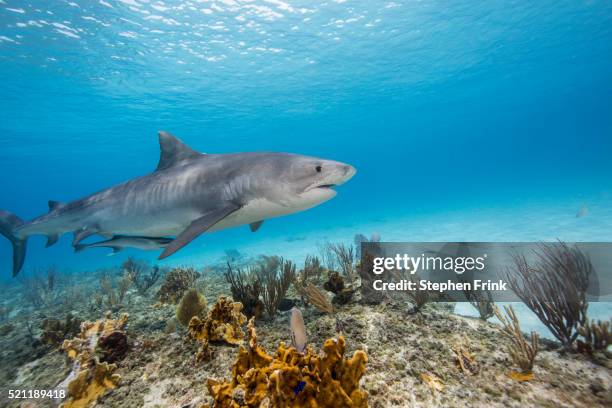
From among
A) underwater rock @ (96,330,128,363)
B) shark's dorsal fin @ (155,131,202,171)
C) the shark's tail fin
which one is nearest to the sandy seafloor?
underwater rock @ (96,330,128,363)

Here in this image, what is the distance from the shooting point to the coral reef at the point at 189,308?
14.3ft

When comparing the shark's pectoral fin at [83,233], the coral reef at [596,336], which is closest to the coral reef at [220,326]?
the shark's pectoral fin at [83,233]

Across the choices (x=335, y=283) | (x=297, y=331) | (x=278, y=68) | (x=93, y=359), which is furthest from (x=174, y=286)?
(x=278, y=68)

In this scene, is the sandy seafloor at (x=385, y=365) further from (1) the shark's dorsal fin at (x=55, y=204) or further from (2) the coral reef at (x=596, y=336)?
(1) the shark's dorsal fin at (x=55, y=204)

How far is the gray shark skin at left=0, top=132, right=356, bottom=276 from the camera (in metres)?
4.07

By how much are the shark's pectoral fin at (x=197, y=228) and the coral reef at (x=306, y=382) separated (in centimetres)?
202

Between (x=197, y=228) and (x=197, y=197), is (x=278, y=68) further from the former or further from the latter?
(x=197, y=228)

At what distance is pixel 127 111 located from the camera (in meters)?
36.3

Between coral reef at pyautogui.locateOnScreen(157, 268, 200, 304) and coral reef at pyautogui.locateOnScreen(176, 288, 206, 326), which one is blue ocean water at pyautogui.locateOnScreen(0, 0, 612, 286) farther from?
coral reef at pyautogui.locateOnScreen(176, 288, 206, 326)

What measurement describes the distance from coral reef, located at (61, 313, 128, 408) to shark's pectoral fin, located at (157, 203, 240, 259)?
4.32 feet

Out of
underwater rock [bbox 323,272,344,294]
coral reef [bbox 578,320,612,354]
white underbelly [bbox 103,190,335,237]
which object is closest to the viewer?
coral reef [bbox 578,320,612,354]

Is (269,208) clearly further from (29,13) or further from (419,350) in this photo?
(29,13)

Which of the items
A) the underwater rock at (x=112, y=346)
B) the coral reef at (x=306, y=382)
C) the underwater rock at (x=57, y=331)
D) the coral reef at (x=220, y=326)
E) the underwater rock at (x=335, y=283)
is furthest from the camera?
the underwater rock at (x=335, y=283)

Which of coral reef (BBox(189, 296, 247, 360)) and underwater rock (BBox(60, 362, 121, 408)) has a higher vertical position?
coral reef (BBox(189, 296, 247, 360))
